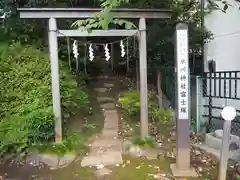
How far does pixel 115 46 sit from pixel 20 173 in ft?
27.3

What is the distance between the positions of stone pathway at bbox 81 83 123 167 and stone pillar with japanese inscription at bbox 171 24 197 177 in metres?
1.18

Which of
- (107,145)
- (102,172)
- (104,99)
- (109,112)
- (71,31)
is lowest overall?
(102,172)

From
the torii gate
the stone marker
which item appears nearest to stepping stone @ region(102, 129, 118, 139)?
the torii gate

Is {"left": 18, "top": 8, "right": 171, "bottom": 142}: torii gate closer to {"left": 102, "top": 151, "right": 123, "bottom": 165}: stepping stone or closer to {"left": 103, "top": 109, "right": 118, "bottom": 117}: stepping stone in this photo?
{"left": 102, "top": 151, "right": 123, "bottom": 165}: stepping stone

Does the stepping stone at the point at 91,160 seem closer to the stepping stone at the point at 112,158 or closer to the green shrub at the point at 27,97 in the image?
the stepping stone at the point at 112,158

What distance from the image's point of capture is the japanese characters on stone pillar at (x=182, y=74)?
201 inches

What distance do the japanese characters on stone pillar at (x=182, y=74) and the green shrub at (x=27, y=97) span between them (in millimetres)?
2627

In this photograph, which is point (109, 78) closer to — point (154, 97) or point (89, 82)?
point (89, 82)

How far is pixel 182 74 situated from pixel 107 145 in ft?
7.87

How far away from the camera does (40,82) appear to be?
678cm

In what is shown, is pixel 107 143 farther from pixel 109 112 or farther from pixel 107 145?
pixel 109 112

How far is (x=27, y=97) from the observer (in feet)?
21.5

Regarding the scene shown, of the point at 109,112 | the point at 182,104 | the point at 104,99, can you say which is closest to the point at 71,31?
the point at 182,104

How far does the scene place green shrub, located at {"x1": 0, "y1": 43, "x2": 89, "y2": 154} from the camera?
19.7 feet
